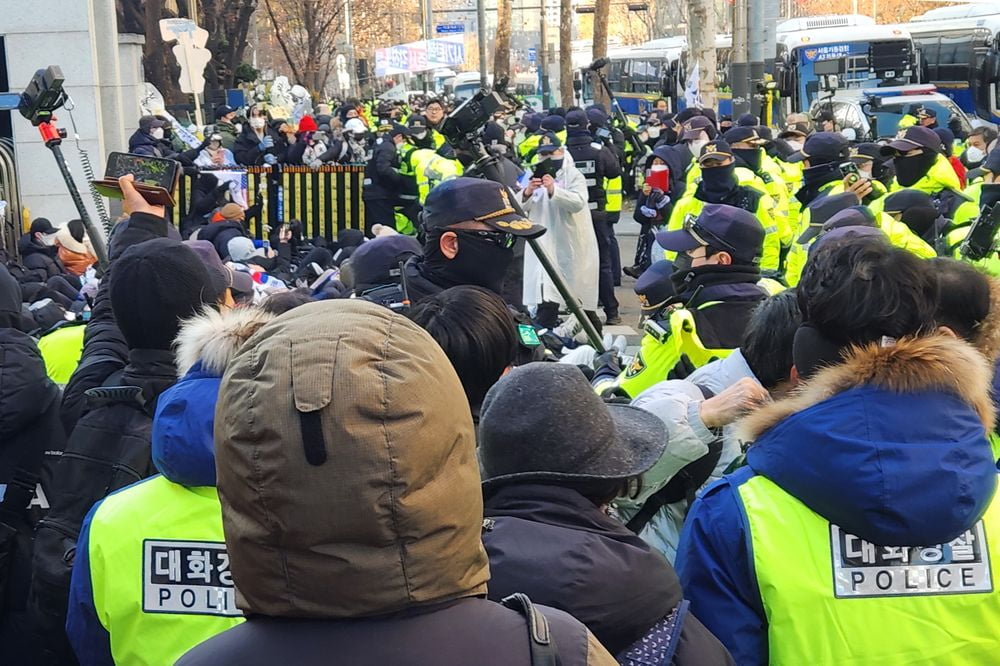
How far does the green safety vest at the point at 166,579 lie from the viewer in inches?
105

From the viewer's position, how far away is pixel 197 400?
2.71 meters

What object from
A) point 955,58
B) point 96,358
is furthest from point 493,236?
point 955,58

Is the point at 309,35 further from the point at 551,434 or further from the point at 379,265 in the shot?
the point at 551,434

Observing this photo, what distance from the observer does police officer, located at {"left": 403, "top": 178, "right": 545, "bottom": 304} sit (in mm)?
4551

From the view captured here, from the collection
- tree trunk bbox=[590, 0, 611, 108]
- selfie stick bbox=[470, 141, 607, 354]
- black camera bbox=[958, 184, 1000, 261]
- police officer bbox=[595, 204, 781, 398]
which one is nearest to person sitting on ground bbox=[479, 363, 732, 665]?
police officer bbox=[595, 204, 781, 398]

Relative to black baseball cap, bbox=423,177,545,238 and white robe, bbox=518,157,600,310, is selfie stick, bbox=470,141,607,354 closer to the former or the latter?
black baseball cap, bbox=423,177,545,238

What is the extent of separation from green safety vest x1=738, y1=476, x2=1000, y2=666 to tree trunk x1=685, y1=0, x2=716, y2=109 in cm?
1941

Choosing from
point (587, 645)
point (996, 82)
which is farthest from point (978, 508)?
point (996, 82)

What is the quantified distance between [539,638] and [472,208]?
316 centimetres

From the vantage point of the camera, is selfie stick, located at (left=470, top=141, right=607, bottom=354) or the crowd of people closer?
the crowd of people

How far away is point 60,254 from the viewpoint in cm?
988

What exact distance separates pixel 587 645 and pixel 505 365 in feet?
5.90

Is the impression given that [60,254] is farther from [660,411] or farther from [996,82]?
[996,82]

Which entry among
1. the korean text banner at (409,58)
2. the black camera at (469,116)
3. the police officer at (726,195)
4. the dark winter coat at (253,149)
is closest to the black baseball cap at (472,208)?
the black camera at (469,116)
